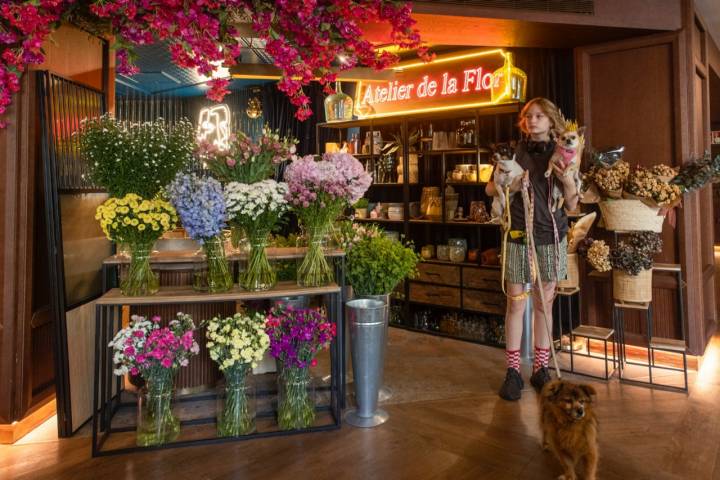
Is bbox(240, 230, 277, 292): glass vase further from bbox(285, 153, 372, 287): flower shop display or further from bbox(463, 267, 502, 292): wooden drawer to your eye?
bbox(463, 267, 502, 292): wooden drawer

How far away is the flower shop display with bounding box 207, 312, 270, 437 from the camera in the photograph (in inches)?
108

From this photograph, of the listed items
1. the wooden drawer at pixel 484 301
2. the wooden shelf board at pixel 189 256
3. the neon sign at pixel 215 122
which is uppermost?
the neon sign at pixel 215 122

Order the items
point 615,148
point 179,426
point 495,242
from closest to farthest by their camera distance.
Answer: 1. point 179,426
2. point 615,148
3. point 495,242

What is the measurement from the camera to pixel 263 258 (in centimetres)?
289

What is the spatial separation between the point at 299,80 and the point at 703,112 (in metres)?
3.81

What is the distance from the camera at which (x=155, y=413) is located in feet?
8.95

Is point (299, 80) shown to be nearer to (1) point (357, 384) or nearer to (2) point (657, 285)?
(1) point (357, 384)

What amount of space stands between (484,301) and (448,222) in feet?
2.71

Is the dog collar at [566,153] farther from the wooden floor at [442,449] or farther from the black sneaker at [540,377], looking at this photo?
the wooden floor at [442,449]

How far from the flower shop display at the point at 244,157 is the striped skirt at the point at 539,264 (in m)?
1.58

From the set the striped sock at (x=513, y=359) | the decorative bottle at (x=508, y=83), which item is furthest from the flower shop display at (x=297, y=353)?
the decorative bottle at (x=508, y=83)

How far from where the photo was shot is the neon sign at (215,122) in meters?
7.91

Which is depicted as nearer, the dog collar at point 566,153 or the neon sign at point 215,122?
the dog collar at point 566,153

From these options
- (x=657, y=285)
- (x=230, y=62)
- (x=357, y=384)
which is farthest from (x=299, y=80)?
(x=657, y=285)
